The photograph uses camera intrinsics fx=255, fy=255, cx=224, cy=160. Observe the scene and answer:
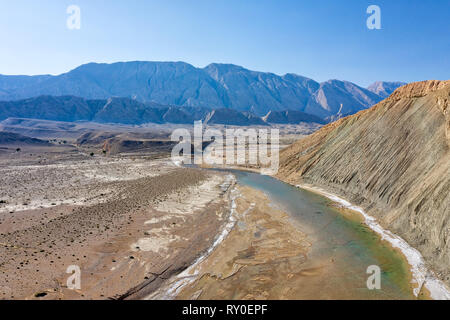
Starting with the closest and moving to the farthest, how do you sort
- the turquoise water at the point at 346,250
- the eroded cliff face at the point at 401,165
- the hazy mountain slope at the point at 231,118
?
the turquoise water at the point at 346,250 → the eroded cliff face at the point at 401,165 → the hazy mountain slope at the point at 231,118

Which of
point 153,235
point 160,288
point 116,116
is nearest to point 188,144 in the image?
point 153,235

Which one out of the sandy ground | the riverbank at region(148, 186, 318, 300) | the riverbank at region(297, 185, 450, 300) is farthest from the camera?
the sandy ground

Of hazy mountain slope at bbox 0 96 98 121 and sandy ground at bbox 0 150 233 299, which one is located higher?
hazy mountain slope at bbox 0 96 98 121

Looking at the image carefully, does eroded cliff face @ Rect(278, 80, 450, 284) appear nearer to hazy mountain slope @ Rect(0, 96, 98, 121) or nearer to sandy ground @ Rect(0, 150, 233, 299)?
sandy ground @ Rect(0, 150, 233, 299)

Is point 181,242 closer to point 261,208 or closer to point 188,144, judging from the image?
point 261,208
